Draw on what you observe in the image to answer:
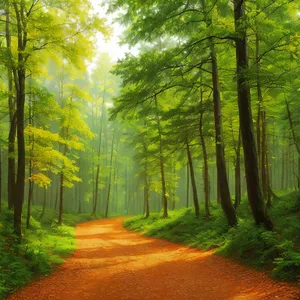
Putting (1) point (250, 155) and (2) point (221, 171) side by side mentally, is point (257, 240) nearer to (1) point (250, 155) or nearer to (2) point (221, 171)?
(1) point (250, 155)

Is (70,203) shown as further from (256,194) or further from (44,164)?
(256,194)

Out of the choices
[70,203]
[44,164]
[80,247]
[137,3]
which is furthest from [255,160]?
[70,203]

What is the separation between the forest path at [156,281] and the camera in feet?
17.2

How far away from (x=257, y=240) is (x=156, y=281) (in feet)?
10.3

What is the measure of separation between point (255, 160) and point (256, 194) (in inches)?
40.5

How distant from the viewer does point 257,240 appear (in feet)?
24.3

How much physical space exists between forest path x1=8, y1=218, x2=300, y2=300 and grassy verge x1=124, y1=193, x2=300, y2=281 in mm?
392

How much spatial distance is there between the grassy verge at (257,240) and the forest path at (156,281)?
0.39 metres

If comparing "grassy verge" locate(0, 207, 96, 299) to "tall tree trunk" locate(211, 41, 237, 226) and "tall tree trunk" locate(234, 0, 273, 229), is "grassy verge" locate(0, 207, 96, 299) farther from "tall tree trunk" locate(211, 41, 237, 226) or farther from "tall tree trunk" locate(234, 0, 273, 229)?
"tall tree trunk" locate(211, 41, 237, 226)

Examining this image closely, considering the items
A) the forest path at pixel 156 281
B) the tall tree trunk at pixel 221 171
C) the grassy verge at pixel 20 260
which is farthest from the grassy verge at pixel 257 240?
the grassy verge at pixel 20 260

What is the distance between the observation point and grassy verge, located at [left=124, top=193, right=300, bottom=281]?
19.1 feet

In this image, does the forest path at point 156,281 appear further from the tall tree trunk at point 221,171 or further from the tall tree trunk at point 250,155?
the tall tree trunk at point 221,171

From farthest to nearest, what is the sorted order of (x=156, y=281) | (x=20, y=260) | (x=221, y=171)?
(x=221, y=171), (x=20, y=260), (x=156, y=281)

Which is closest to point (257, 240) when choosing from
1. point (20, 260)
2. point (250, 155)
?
point (250, 155)
